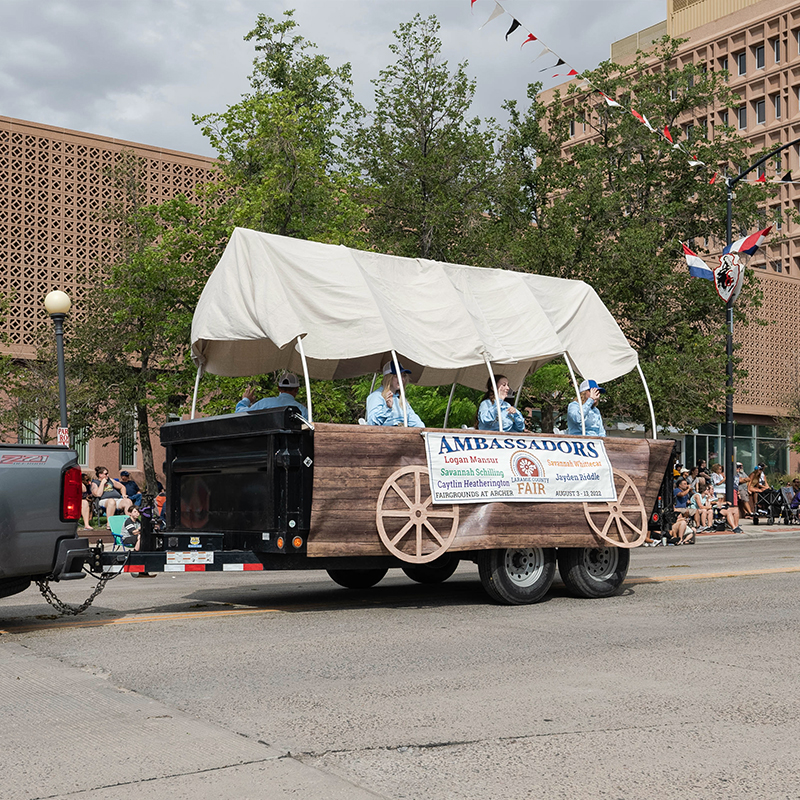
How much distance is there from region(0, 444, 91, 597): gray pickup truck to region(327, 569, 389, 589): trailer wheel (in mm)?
3883

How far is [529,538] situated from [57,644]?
4441mm

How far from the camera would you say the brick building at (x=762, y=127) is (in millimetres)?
60688

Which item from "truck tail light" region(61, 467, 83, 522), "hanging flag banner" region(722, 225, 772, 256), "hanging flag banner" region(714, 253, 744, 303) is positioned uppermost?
"hanging flag banner" region(722, 225, 772, 256)

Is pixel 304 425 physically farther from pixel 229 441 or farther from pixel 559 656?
pixel 559 656

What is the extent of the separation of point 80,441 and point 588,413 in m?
22.7

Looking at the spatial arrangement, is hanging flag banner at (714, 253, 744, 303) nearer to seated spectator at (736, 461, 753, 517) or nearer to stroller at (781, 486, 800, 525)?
stroller at (781, 486, 800, 525)

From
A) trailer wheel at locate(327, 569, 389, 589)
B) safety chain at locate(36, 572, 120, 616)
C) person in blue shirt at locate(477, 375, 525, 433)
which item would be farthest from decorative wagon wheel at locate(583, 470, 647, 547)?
safety chain at locate(36, 572, 120, 616)

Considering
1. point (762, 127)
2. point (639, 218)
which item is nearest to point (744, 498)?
point (639, 218)

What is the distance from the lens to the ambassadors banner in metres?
9.38

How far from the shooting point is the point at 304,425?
8.65 m

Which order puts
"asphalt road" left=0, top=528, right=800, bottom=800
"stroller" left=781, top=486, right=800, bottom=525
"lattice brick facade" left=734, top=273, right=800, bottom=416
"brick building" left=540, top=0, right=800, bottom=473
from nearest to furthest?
"asphalt road" left=0, top=528, right=800, bottom=800, "stroller" left=781, top=486, right=800, bottom=525, "lattice brick facade" left=734, top=273, right=800, bottom=416, "brick building" left=540, top=0, right=800, bottom=473

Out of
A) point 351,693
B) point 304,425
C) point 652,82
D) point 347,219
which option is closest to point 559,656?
point 351,693

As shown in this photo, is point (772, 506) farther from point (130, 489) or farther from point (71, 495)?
point (71, 495)

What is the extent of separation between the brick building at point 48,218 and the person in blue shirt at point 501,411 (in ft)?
78.5
